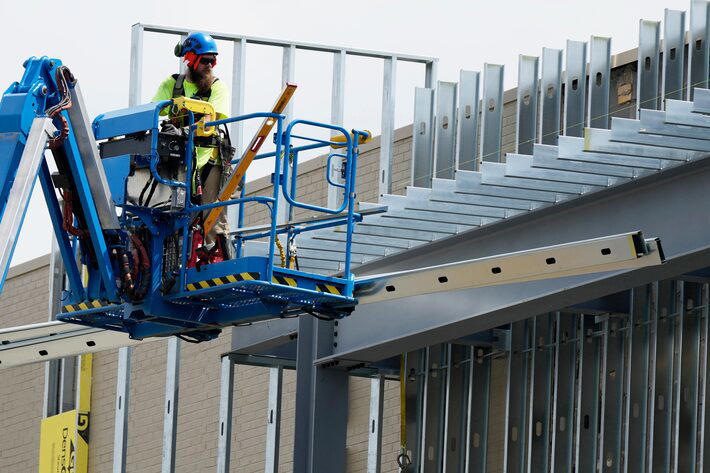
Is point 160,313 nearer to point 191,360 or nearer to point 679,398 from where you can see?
point 679,398

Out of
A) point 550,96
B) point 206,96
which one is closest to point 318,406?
point 550,96

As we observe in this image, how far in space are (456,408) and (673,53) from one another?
5.86 metres

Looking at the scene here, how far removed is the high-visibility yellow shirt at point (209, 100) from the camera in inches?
598

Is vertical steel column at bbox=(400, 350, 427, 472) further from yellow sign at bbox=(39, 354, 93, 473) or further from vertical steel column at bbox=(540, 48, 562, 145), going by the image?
yellow sign at bbox=(39, 354, 93, 473)

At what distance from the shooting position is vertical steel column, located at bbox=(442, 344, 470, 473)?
19891 millimetres

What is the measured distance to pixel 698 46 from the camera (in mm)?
15453

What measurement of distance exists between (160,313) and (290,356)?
239 inches

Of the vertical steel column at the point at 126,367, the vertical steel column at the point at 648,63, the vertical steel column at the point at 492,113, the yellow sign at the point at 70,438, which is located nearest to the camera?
the vertical steel column at the point at 648,63

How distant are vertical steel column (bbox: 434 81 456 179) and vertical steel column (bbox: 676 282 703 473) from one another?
266 centimetres

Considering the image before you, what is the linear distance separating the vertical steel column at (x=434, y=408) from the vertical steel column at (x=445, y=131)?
3.02 m

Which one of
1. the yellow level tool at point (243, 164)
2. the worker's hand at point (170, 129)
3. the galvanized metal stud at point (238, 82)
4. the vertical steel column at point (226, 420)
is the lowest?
the vertical steel column at point (226, 420)

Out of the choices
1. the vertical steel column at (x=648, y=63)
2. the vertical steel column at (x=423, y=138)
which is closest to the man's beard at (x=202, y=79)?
the vertical steel column at (x=423, y=138)

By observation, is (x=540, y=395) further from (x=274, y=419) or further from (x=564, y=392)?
(x=274, y=419)

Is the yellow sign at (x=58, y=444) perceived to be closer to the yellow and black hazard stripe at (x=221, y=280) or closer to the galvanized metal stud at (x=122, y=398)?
the galvanized metal stud at (x=122, y=398)
